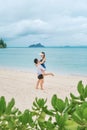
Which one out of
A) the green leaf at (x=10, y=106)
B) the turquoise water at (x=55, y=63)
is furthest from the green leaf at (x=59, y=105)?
the turquoise water at (x=55, y=63)

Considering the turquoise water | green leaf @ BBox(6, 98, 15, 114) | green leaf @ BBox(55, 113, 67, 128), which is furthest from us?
the turquoise water

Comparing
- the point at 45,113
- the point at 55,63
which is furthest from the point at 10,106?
the point at 55,63

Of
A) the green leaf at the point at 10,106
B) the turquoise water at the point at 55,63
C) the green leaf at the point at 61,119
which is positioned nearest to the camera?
the green leaf at the point at 61,119

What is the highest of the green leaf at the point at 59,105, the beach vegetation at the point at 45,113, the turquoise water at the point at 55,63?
the green leaf at the point at 59,105

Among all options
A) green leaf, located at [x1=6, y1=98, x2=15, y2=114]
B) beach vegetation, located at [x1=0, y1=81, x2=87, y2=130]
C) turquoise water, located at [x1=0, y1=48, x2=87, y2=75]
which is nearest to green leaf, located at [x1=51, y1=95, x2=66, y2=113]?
beach vegetation, located at [x1=0, y1=81, x2=87, y2=130]

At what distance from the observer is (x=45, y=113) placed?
1195 mm

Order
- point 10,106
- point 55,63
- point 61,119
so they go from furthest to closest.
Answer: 1. point 55,63
2. point 10,106
3. point 61,119

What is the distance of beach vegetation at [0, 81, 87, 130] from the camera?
987mm

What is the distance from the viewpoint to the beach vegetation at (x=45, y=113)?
99 centimetres

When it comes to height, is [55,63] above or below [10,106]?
below

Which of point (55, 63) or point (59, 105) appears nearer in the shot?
point (59, 105)

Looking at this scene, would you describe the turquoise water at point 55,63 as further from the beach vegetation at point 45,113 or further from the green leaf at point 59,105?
the green leaf at point 59,105

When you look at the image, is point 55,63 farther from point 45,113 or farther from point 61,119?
point 61,119

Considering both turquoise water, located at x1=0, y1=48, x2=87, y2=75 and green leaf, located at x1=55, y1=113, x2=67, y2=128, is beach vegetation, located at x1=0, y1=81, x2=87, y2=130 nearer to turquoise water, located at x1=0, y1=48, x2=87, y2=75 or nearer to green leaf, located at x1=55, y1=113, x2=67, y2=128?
green leaf, located at x1=55, y1=113, x2=67, y2=128
